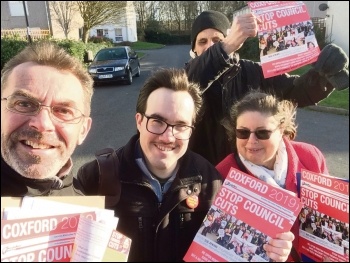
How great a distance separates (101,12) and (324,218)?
455 cm

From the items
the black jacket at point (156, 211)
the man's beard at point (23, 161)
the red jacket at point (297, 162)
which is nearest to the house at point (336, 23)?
the red jacket at point (297, 162)

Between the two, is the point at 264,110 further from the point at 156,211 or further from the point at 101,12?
the point at 101,12

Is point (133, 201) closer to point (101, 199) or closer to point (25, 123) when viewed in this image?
point (101, 199)

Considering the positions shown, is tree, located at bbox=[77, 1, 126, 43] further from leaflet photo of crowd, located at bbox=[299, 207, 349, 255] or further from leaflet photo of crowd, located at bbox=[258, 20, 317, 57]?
leaflet photo of crowd, located at bbox=[299, 207, 349, 255]

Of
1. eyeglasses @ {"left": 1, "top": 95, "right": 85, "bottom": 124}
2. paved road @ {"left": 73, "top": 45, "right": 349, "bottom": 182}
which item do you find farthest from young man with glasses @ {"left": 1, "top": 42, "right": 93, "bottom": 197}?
paved road @ {"left": 73, "top": 45, "right": 349, "bottom": 182}

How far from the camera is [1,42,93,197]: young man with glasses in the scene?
1194mm

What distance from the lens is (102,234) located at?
0.96 meters

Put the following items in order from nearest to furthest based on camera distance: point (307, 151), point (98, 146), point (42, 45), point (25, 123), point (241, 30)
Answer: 1. point (25, 123)
2. point (42, 45)
3. point (241, 30)
4. point (307, 151)
5. point (98, 146)

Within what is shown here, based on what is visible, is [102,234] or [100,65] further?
[100,65]

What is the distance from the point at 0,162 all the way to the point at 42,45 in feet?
1.71

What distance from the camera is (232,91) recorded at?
2.19m

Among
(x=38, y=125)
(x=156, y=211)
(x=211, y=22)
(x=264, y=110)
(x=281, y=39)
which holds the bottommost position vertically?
(x=156, y=211)

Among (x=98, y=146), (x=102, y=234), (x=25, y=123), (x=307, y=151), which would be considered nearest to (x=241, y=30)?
(x=307, y=151)

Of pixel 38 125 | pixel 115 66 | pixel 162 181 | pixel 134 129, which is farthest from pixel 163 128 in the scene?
pixel 115 66
